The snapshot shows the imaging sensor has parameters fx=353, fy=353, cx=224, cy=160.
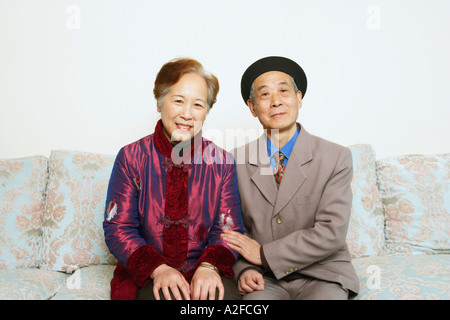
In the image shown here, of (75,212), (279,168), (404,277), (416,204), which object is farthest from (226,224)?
(416,204)

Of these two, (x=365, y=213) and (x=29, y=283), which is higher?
(x=365, y=213)

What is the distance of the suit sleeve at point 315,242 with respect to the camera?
1.42 metres

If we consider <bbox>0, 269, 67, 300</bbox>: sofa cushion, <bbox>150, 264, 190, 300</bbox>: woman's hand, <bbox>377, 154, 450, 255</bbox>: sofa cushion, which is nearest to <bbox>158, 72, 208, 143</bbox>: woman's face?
<bbox>150, 264, 190, 300</bbox>: woman's hand

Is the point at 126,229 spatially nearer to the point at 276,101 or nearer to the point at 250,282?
the point at 250,282

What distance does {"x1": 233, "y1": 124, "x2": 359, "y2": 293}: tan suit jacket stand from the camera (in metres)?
1.43

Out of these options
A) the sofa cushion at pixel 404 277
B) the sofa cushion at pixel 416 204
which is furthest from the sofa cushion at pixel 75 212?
the sofa cushion at pixel 416 204

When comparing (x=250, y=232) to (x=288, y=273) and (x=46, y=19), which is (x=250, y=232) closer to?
(x=288, y=273)

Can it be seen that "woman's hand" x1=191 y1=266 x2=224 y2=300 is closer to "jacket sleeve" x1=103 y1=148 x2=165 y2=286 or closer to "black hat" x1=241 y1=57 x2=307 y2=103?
"jacket sleeve" x1=103 y1=148 x2=165 y2=286

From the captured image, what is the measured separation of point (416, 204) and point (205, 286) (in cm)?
139

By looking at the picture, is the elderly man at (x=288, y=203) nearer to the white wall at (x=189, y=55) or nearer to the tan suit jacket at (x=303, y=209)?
the tan suit jacket at (x=303, y=209)

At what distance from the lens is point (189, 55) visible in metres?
2.34

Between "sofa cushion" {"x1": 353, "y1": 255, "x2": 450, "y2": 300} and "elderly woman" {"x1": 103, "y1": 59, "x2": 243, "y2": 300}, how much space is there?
604mm
